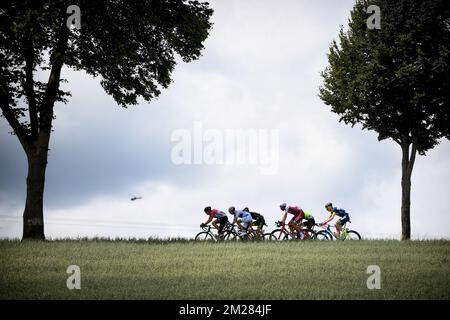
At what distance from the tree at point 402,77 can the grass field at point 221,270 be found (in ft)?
29.9

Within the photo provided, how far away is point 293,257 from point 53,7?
13335 millimetres

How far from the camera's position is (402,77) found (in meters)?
28.1

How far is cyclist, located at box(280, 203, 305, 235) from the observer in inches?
947

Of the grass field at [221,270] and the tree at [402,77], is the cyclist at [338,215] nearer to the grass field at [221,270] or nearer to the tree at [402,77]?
the grass field at [221,270]

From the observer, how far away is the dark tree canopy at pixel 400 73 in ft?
91.3

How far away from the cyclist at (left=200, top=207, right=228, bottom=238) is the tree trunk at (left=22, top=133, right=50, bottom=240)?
7.06 metres

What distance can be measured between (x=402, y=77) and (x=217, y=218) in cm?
1231

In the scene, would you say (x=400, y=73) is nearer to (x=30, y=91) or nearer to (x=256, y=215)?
(x=256, y=215)

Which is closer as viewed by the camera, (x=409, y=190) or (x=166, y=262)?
(x=166, y=262)

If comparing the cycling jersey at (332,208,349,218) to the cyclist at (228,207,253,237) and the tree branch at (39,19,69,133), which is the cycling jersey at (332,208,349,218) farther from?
the tree branch at (39,19,69,133)

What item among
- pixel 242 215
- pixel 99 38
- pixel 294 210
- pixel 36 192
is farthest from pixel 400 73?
pixel 36 192

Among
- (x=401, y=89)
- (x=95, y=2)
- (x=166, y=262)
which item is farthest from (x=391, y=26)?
(x=166, y=262)
